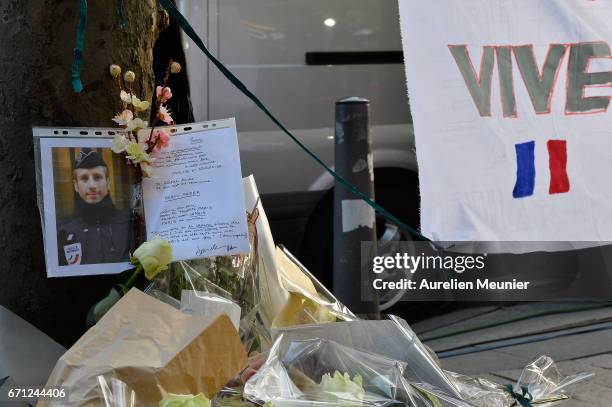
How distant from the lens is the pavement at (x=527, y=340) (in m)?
3.90

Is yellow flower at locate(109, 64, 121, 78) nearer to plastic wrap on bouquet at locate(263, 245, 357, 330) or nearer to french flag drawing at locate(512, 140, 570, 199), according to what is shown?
plastic wrap on bouquet at locate(263, 245, 357, 330)

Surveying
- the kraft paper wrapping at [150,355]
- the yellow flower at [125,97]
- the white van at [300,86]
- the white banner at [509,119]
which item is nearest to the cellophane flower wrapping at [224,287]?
the kraft paper wrapping at [150,355]

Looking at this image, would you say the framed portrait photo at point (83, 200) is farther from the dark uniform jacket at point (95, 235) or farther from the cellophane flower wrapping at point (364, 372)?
the cellophane flower wrapping at point (364, 372)

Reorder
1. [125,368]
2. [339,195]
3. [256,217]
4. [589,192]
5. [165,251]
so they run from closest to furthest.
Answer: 1. [125,368]
2. [165,251]
3. [256,217]
4. [589,192]
5. [339,195]

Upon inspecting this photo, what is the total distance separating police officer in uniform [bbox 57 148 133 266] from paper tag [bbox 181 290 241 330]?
0.32m

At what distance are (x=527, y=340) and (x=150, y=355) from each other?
359cm

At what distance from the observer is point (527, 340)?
15.1 feet

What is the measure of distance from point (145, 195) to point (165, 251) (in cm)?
22

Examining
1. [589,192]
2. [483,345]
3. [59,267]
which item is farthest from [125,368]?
[483,345]

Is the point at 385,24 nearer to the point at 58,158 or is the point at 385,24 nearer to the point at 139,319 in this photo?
the point at 58,158

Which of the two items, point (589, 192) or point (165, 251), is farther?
point (589, 192)

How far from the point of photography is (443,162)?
2033mm

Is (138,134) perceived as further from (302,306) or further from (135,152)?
(302,306)

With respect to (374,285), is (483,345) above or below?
below
